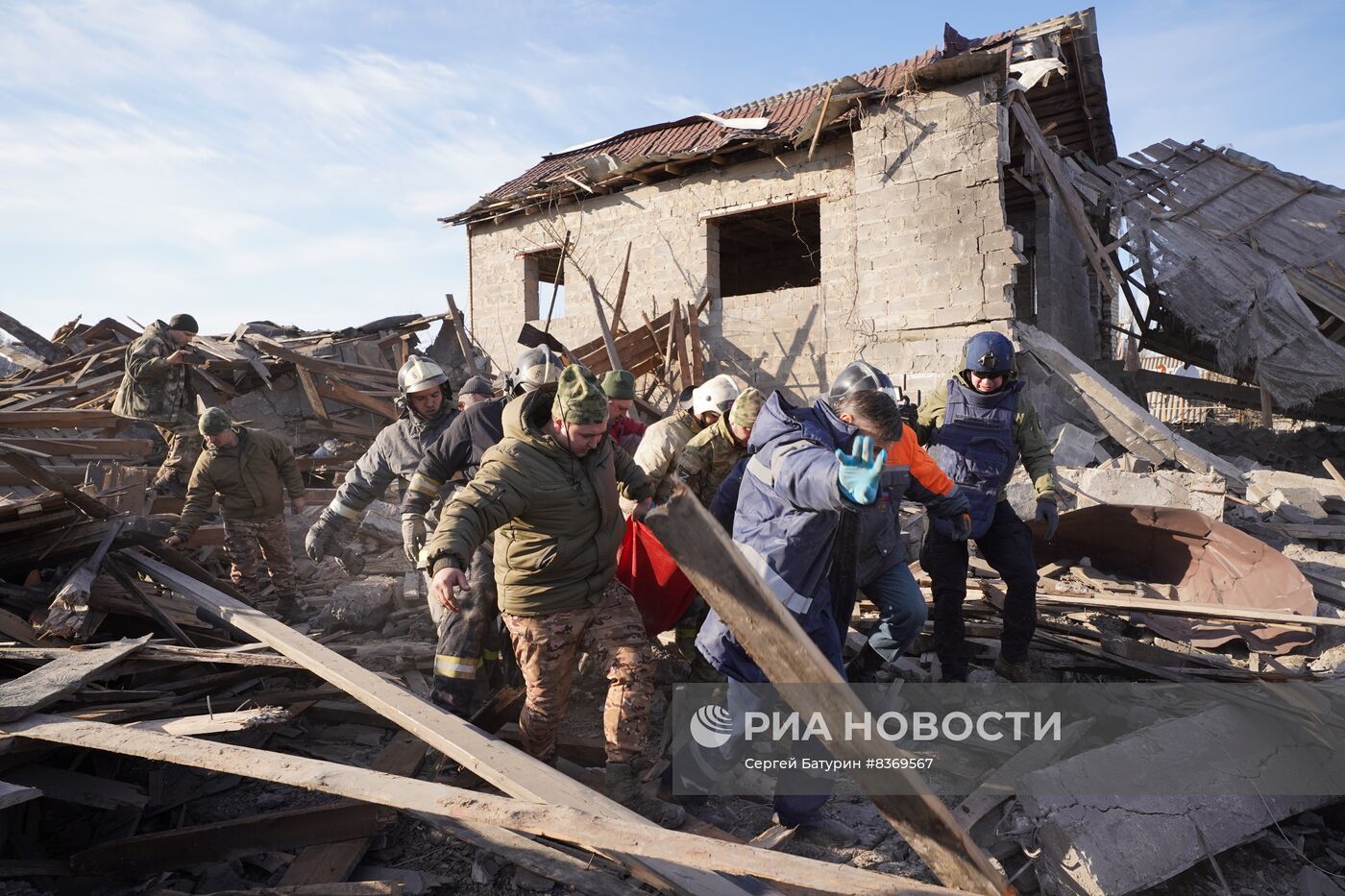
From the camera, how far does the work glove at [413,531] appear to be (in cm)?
389

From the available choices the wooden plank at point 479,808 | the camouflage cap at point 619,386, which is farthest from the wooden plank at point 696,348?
the wooden plank at point 479,808

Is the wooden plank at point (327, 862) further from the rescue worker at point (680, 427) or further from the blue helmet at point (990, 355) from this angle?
the blue helmet at point (990, 355)

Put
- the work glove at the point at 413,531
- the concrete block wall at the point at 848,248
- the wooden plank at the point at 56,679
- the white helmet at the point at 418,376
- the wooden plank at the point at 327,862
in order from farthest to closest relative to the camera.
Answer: the concrete block wall at the point at 848,248
the white helmet at the point at 418,376
the work glove at the point at 413,531
the wooden plank at the point at 56,679
the wooden plank at the point at 327,862

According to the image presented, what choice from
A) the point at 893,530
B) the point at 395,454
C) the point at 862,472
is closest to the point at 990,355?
the point at 893,530

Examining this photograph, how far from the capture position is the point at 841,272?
9.85m

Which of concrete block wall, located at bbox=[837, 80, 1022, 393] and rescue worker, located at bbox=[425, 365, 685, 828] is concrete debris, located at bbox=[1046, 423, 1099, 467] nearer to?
concrete block wall, located at bbox=[837, 80, 1022, 393]

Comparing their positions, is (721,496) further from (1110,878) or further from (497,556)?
(1110,878)

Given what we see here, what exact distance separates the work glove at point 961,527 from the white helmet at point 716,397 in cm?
139

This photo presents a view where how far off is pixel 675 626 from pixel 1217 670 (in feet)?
9.66

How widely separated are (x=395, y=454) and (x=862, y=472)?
332 centimetres

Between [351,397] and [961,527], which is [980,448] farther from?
[351,397]

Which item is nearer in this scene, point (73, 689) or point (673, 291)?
point (73, 689)

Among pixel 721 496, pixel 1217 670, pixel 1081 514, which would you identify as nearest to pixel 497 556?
pixel 721 496

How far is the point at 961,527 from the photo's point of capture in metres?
3.97
